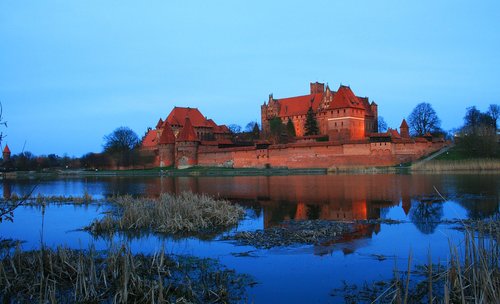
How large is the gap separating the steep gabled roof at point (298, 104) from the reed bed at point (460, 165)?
21.7m

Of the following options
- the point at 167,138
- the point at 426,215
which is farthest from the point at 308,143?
the point at 426,215

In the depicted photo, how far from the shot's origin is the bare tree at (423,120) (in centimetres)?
4972

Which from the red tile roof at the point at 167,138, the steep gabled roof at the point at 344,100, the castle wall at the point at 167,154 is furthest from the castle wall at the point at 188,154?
the steep gabled roof at the point at 344,100

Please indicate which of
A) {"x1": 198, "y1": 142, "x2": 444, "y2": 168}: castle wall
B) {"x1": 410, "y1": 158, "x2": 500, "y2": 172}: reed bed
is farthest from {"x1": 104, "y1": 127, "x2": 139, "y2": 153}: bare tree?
Result: {"x1": 410, "y1": 158, "x2": 500, "y2": 172}: reed bed

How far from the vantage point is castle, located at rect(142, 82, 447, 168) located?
36281 millimetres

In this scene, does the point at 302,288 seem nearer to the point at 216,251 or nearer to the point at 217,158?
the point at 216,251

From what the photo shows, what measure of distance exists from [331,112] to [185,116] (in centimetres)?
1952

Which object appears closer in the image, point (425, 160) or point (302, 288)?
point (302, 288)

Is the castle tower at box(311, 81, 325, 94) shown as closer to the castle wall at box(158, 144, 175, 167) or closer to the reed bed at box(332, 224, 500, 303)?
the castle wall at box(158, 144, 175, 167)

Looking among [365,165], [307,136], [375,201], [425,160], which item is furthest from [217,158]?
[375,201]

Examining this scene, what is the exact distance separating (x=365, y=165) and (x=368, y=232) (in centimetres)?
2864

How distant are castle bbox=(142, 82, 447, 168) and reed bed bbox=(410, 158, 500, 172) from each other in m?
3.46

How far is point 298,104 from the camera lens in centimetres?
5647

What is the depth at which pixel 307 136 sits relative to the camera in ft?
145
